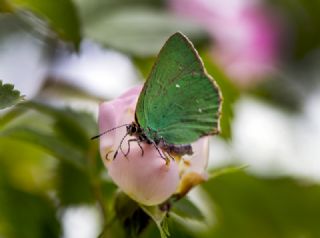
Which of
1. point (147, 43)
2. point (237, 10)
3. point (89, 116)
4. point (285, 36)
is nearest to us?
point (89, 116)

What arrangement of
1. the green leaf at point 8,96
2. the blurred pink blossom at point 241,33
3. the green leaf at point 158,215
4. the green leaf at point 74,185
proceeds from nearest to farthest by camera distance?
the green leaf at point 8,96 → the green leaf at point 158,215 → the green leaf at point 74,185 → the blurred pink blossom at point 241,33

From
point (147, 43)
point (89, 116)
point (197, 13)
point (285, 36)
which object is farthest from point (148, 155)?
point (285, 36)

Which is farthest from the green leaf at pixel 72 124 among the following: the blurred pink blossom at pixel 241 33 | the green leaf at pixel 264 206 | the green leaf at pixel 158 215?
the blurred pink blossom at pixel 241 33

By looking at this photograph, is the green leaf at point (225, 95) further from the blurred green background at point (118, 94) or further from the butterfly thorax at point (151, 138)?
the butterfly thorax at point (151, 138)

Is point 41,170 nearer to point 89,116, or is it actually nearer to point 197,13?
point 89,116

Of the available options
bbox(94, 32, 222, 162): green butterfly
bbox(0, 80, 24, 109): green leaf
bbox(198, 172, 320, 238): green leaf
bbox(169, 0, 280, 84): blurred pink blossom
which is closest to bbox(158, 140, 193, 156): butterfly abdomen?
bbox(94, 32, 222, 162): green butterfly

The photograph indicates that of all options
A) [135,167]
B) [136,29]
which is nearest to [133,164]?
[135,167]

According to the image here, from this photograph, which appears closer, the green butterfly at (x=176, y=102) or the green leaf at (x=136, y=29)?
the green butterfly at (x=176, y=102)
